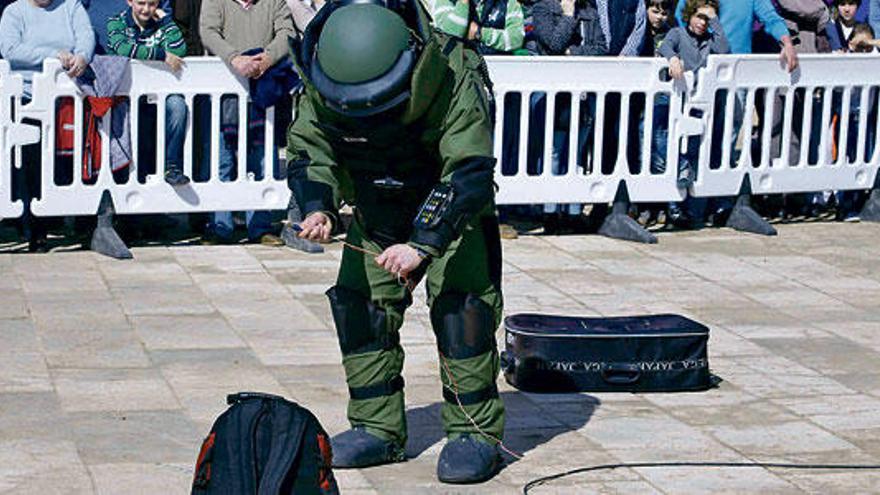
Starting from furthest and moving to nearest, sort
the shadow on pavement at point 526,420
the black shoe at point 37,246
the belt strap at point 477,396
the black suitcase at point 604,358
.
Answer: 1. the black shoe at point 37,246
2. the black suitcase at point 604,358
3. the shadow on pavement at point 526,420
4. the belt strap at point 477,396

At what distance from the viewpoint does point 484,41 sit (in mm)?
12852

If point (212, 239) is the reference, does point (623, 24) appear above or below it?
above

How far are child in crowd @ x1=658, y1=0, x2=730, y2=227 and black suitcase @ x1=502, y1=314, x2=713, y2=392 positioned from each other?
15.0 feet

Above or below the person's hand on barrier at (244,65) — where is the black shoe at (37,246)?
below

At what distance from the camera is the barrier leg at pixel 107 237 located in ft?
38.3

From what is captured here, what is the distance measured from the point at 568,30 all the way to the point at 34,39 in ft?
11.5

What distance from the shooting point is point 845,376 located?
922 centimetres

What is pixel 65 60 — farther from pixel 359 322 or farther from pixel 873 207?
pixel 873 207

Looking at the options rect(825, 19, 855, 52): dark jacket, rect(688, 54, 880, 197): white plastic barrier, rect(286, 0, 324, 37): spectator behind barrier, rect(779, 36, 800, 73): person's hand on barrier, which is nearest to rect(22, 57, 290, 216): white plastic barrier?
rect(286, 0, 324, 37): spectator behind barrier

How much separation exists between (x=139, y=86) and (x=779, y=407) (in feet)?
16.5

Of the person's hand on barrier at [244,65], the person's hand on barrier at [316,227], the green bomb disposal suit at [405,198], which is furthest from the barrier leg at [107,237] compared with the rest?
the person's hand on barrier at [316,227]

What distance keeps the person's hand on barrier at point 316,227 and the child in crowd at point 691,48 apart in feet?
21.0

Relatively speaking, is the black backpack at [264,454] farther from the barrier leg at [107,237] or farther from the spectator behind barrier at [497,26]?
the spectator behind barrier at [497,26]

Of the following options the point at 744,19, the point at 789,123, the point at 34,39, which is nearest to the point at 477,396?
the point at 34,39
